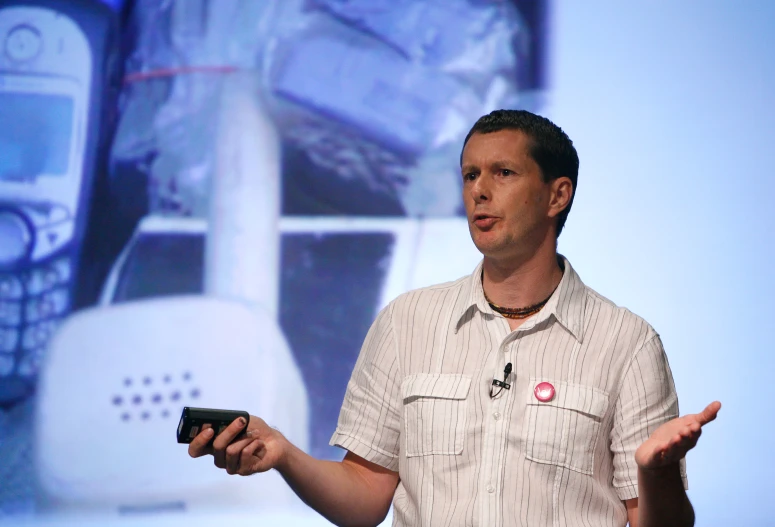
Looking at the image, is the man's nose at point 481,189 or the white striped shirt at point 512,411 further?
the man's nose at point 481,189

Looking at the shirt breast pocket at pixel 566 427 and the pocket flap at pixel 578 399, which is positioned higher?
the pocket flap at pixel 578 399

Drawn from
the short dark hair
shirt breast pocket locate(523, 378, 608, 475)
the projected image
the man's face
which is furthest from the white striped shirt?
the projected image

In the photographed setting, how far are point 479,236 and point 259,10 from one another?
1.58 m

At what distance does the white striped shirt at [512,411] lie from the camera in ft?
5.48

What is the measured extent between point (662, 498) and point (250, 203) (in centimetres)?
178

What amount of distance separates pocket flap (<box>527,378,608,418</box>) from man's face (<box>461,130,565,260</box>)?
0.29 m

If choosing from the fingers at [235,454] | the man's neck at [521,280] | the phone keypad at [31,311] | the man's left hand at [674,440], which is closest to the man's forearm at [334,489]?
the fingers at [235,454]

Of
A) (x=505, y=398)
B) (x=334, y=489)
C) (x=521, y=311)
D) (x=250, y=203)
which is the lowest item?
(x=334, y=489)

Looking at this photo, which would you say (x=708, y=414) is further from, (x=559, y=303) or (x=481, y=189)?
(x=481, y=189)

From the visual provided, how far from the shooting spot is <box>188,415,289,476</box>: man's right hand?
5.08ft

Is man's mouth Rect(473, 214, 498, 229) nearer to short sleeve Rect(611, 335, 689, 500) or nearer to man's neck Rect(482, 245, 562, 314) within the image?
man's neck Rect(482, 245, 562, 314)

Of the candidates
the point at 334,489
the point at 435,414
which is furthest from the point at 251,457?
the point at 435,414

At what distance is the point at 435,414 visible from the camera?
5.70 ft

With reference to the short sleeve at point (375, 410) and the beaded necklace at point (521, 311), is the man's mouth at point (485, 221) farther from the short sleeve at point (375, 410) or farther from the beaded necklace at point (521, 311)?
the short sleeve at point (375, 410)
